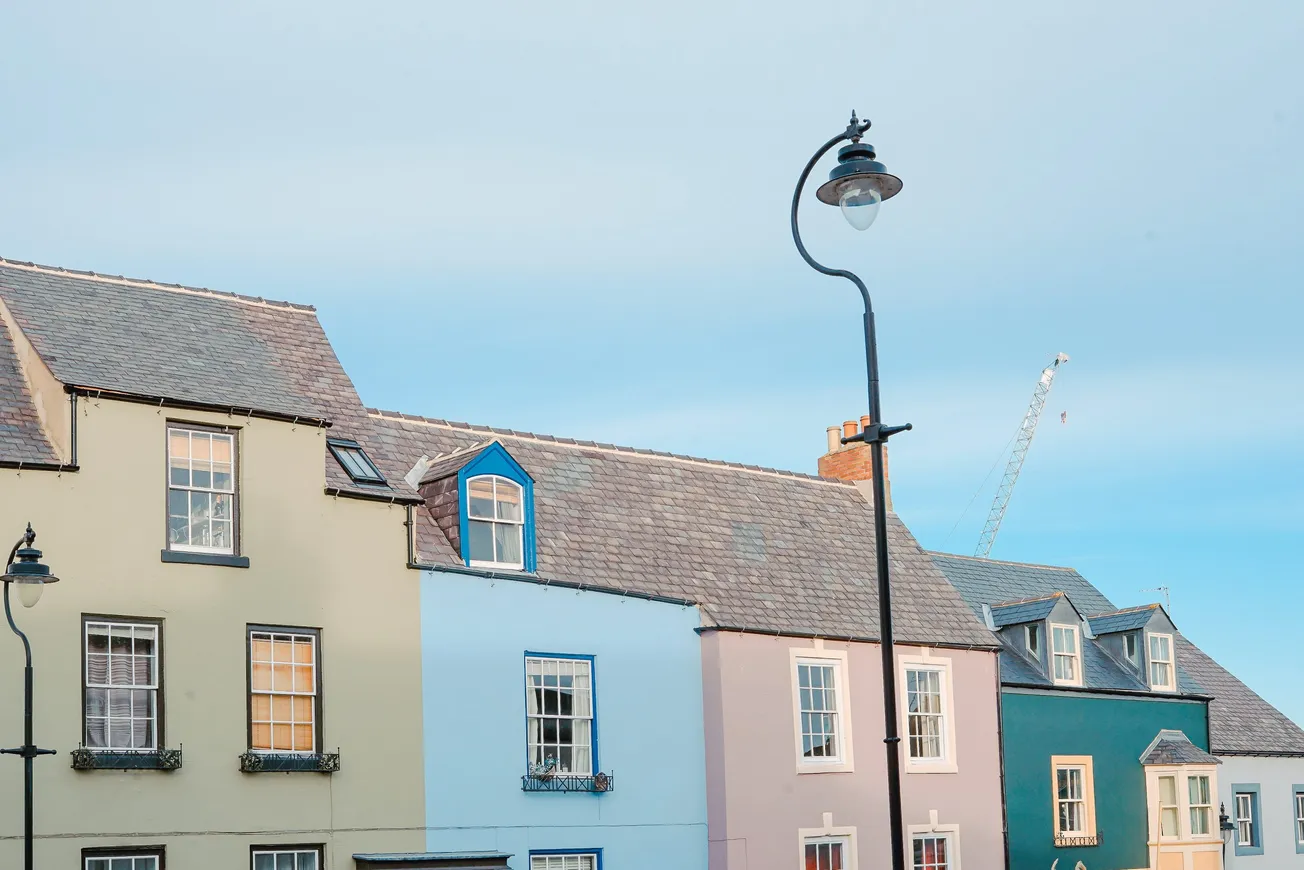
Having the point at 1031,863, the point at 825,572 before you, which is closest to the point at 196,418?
the point at 825,572

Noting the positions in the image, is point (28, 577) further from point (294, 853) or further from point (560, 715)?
point (560, 715)

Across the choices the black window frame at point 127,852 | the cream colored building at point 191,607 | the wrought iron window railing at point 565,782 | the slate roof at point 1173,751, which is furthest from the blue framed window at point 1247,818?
the black window frame at point 127,852

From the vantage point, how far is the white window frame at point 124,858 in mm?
21688

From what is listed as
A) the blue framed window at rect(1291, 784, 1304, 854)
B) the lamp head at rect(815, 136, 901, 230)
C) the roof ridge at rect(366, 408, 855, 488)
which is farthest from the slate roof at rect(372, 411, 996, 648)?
the blue framed window at rect(1291, 784, 1304, 854)

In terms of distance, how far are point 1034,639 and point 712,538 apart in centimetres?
927

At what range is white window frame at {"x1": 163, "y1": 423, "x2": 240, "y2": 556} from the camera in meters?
23.2

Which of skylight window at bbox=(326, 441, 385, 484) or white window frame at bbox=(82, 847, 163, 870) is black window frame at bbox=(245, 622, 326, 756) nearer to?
white window frame at bbox=(82, 847, 163, 870)

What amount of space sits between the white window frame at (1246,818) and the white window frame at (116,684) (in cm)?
2704

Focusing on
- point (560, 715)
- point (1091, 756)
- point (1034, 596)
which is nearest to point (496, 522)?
point (560, 715)

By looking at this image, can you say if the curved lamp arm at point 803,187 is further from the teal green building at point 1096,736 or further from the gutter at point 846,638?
the teal green building at point 1096,736

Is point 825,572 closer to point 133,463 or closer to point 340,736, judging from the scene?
point 340,736

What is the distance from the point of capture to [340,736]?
2412 cm

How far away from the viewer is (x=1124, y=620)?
39219 mm

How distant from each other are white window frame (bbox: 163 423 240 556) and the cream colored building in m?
0.03
